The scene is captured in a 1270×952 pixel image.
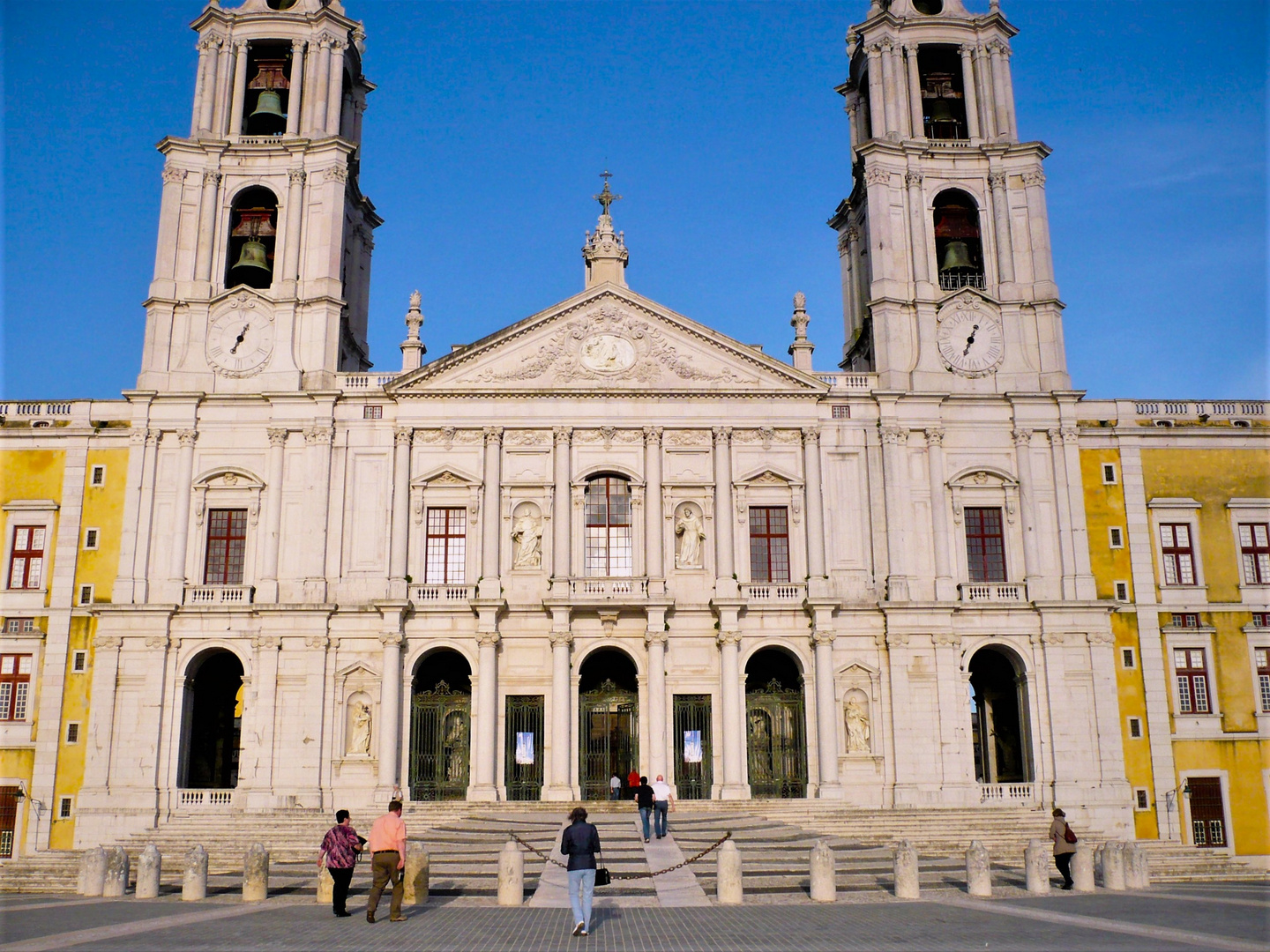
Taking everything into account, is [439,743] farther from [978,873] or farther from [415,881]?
[978,873]

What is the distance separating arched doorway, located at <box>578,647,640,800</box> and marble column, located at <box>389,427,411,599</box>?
21.2 feet

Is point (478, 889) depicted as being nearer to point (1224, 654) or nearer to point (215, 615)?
point (215, 615)

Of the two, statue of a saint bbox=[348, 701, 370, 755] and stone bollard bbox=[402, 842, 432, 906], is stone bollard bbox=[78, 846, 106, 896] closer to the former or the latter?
stone bollard bbox=[402, 842, 432, 906]

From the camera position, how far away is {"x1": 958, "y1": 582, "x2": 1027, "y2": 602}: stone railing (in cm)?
3741

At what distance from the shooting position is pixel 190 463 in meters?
38.1

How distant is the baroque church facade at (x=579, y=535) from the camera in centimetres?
3594

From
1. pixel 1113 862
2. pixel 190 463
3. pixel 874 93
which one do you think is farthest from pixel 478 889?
pixel 874 93

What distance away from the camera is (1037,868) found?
76.7ft

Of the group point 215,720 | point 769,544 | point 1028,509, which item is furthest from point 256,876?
point 1028,509

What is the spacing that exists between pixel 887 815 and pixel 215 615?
21.2 metres

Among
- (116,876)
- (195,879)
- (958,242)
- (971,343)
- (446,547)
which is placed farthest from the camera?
(958,242)

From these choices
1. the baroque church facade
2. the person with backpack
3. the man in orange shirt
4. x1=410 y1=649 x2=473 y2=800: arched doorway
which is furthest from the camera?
x1=410 y1=649 x2=473 y2=800: arched doorway

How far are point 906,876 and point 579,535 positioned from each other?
17939 mm

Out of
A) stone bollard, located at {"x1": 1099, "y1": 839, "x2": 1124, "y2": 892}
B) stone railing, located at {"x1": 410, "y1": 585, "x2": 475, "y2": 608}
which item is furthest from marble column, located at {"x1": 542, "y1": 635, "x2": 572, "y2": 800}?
stone bollard, located at {"x1": 1099, "y1": 839, "x2": 1124, "y2": 892}
